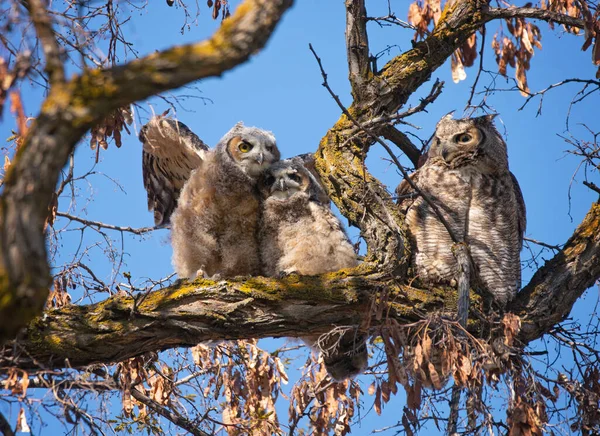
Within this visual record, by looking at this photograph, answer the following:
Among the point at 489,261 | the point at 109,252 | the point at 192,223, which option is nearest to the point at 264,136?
the point at 192,223

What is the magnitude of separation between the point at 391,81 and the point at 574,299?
176 cm

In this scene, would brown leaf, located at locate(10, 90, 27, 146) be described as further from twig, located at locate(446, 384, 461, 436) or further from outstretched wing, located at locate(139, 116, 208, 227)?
outstretched wing, located at locate(139, 116, 208, 227)

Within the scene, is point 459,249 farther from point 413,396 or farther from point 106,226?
point 106,226

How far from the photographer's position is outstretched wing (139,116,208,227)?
5262 millimetres

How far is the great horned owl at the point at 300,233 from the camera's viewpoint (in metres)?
4.57

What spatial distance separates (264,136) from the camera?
5.12 m

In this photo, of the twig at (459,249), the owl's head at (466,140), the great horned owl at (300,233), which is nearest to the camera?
the twig at (459,249)

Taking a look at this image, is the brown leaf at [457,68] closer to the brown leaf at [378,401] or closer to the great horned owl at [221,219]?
the great horned owl at [221,219]

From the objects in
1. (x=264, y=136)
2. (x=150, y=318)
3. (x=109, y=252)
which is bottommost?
(x=150, y=318)

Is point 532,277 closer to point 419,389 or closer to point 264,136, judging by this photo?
point 419,389

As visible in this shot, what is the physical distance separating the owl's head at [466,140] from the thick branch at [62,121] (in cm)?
318

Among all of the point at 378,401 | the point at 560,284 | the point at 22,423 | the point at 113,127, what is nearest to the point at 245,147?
the point at 113,127

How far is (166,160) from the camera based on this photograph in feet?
Answer: 18.2

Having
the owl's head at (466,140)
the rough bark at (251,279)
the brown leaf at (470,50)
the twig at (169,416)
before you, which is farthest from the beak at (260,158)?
the twig at (169,416)
